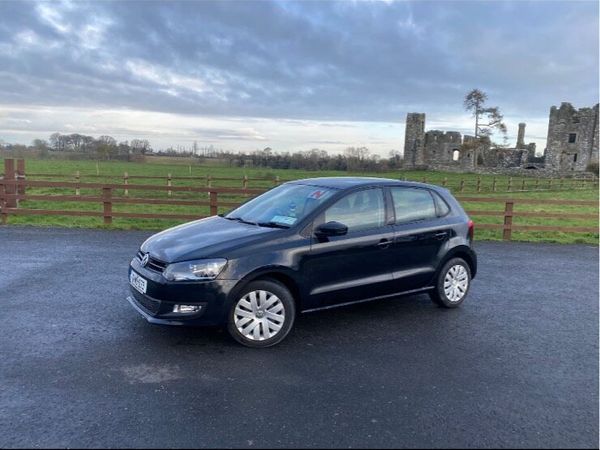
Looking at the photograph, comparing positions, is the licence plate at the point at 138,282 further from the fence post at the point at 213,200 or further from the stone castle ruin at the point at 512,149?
the stone castle ruin at the point at 512,149

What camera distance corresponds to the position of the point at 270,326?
4.38m

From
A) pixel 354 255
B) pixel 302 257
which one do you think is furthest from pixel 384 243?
pixel 302 257

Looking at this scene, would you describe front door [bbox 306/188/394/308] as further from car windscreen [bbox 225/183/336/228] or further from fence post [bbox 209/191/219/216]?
fence post [bbox 209/191/219/216]

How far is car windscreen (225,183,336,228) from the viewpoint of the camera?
487 centimetres

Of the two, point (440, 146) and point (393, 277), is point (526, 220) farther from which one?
point (440, 146)

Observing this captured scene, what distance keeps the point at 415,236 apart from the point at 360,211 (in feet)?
2.45

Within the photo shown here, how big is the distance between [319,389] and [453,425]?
3.20 feet

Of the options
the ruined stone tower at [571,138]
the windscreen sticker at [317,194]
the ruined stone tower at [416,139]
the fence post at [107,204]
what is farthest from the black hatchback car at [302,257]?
the ruined stone tower at [416,139]

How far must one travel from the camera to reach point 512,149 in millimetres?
58312

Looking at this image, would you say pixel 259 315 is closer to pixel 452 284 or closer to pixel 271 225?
pixel 271 225

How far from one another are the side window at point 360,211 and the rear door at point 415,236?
0.21 meters

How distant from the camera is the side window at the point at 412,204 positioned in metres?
5.36

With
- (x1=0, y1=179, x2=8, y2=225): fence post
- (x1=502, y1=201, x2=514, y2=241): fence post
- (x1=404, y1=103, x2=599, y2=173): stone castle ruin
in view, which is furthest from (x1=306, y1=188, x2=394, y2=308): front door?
(x1=404, y1=103, x2=599, y2=173): stone castle ruin

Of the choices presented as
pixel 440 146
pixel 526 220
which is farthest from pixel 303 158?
pixel 526 220
